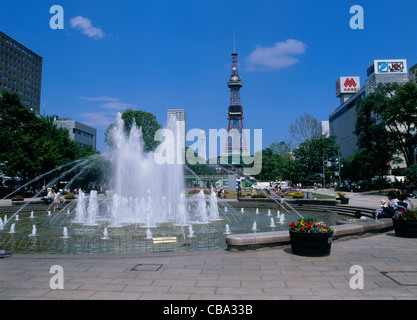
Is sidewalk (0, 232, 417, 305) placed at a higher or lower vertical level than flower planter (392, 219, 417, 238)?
lower

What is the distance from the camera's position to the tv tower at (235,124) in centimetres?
13875

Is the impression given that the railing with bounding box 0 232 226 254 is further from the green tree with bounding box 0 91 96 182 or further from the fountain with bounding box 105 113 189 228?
the green tree with bounding box 0 91 96 182

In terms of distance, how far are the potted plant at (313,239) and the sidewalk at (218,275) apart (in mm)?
216

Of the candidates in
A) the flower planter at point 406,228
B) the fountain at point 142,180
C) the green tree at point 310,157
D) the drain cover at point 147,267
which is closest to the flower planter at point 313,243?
the drain cover at point 147,267

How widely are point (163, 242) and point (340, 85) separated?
15683cm

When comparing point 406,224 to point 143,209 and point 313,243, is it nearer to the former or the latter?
point 313,243

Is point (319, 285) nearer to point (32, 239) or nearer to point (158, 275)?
point (158, 275)

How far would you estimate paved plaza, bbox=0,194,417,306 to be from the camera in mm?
5582

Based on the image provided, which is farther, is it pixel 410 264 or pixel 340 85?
pixel 340 85

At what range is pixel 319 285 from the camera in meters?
6.00

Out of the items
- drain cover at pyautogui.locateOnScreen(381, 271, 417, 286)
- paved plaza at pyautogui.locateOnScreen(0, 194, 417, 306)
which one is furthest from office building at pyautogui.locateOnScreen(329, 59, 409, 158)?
drain cover at pyautogui.locateOnScreen(381, 271, 417, 286)

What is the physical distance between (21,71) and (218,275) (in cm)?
13118

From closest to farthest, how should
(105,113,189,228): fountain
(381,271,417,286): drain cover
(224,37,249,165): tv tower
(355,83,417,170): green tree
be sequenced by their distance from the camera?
1. (381,271,417,286): drain cover
2. (105,113,189,228): fountain
3. (355,83,417,170): green tree
4. (224,37,249,165): tv tower

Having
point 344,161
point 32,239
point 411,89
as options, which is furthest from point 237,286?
point 344,161
